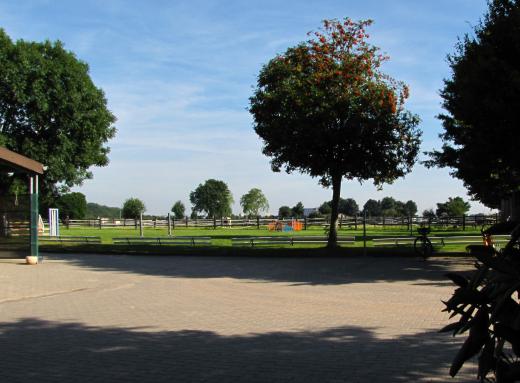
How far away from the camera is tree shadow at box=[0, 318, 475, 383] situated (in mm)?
5637

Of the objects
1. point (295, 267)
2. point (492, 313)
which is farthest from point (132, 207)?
point (492, 313)

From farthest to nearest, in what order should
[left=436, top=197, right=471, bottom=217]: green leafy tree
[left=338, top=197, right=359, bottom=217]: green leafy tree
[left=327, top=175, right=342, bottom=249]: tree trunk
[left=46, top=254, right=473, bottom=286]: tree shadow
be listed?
[left=338, top=197, right=359, bottom=217]: green leafy tree, [left=436, top=197, right=471, bottom=217]: green leafy tree, [left=327, top=175, right=342, bottom=249]: tree trunk, [left=46, top=254, right=473, bottom=286]: tree shadow

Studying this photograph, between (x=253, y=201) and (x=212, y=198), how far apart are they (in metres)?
17.2

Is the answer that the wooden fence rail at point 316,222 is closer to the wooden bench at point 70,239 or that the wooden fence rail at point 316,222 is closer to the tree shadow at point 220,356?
the wooden bench at point 70,239

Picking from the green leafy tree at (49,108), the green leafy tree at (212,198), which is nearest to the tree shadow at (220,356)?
the green leafy tree at (49,108)

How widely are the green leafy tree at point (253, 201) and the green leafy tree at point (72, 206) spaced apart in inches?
960

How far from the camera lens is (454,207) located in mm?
55031

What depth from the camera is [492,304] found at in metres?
2.19

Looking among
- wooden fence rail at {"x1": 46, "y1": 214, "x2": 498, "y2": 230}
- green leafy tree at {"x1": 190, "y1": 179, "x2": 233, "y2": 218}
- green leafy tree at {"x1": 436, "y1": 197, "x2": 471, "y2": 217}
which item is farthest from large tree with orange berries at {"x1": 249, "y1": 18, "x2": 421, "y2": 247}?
green leafy tree at {"x1": 190, "y1": 179, "x2": 233, "y2": 218}

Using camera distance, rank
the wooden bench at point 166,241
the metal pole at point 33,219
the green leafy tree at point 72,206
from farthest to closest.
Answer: the green leafy tree at point 72,206
the wooden bench at point 166,241
the metal pole at point 33,219

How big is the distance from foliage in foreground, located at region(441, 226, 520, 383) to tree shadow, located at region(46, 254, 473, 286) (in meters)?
11.3

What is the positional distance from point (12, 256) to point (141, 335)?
49.5ft

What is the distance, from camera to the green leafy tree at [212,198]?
10044cm

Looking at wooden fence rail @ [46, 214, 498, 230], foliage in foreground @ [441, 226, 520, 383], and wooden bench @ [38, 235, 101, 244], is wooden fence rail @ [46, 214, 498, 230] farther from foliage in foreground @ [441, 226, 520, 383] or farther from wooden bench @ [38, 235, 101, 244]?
foliage in foreground @ [441, 226, 520, 383]
